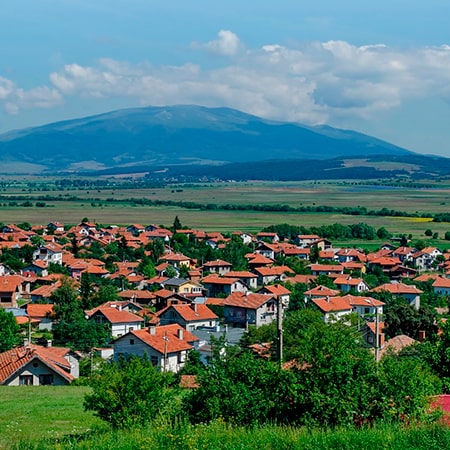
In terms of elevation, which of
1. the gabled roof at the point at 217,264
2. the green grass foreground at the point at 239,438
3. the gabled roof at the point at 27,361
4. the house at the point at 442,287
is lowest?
the house at the point at 442,287

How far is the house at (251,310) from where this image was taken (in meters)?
37.9

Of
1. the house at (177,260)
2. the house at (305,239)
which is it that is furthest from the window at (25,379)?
the house at (305,239)

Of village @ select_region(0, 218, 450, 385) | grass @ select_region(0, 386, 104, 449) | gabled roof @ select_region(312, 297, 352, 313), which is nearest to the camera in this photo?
grass @ select_region(0, 386, 104, 449)

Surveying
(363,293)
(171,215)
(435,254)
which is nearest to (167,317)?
(363,293)

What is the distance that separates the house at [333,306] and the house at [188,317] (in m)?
4.83

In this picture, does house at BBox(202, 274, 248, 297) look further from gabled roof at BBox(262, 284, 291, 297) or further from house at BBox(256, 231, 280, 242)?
house at BBox(256, 231, 280, 242)

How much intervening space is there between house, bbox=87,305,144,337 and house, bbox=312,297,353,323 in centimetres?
827

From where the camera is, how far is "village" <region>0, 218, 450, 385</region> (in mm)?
26875

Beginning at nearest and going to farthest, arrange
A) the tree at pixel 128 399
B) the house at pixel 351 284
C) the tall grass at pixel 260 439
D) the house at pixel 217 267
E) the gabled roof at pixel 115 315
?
the tall grass at pixel 260 439 < the tree at pixel 128 399 < the gabled roof at pixel 115 315 < the house at pixel 351 284 < the house at pixel 217 267

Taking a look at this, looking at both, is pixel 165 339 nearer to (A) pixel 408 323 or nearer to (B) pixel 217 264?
(A) pixel 408 323

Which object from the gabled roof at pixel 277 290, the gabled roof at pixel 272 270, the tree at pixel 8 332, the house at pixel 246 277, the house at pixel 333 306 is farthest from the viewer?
the gabled roof at pixel 272 270

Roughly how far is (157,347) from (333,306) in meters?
13.0

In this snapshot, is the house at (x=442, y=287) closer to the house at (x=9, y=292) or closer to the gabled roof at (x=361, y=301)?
the gabled roof at (x=361, y=301)

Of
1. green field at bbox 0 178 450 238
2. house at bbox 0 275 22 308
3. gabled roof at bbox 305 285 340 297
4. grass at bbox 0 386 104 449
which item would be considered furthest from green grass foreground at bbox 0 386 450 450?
green field at bbox 0 178 450 238
